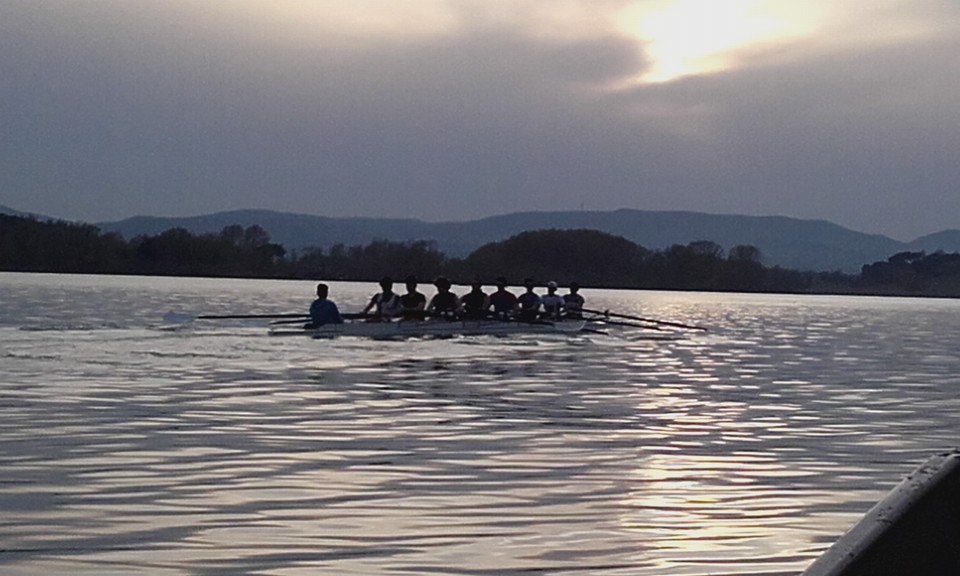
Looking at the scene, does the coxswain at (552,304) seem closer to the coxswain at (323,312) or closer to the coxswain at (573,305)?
the coxswain at (573,305)

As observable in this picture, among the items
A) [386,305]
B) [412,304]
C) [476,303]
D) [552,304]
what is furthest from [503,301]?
[386,305]

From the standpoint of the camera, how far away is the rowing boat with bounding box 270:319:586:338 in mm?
29458

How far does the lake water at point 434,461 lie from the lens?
7871mm

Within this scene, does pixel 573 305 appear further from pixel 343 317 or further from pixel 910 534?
pixel 910 534

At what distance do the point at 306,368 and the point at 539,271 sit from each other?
116 meters

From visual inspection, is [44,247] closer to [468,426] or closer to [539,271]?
[539,271]

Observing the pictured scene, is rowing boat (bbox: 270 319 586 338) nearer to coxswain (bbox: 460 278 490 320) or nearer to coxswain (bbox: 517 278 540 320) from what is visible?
coxswain (bbox: 460 278 490 320)

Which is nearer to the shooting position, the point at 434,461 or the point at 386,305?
the point at 434,461

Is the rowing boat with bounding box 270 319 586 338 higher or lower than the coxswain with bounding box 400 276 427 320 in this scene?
lower

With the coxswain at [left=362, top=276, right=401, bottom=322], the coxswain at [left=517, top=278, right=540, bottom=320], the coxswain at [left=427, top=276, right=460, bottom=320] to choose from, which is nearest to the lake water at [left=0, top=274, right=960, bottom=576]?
the coxswain at [left=362, top=276, right=401, bottom=322]

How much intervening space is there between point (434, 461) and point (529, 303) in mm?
23805

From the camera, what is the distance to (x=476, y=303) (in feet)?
109

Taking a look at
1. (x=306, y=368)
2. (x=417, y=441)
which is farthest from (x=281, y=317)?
(x=417, y=441)

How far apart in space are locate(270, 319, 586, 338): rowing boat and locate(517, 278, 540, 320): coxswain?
380 millimetres
